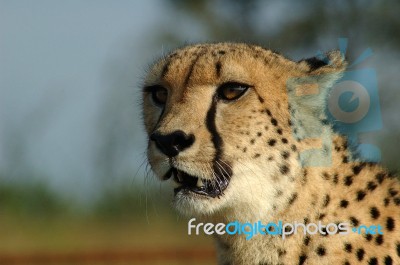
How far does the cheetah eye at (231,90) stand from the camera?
2.74 metres

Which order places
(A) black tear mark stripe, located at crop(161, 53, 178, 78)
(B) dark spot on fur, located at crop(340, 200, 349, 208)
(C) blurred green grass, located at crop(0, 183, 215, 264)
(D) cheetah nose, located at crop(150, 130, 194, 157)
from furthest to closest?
(C) blurred green grass, located at crop(0, 183, 215, 264)
(A) black tear mark stripe, located at crop(161, 53, 178, 78)
(B) dark spot on fur, located at crop(340, 200, 349, 208)
(D) cheetah nose, located at crop(150, 130, 194, 157)

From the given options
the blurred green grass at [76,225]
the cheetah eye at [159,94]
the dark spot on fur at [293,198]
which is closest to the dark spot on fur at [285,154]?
the dark spot on fur at [293,198]

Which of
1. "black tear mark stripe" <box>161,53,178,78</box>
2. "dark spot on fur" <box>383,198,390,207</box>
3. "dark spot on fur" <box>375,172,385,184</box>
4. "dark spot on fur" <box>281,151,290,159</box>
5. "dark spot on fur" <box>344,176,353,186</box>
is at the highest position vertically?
"black tear mark stripe" <box>161,53,178,78</box>

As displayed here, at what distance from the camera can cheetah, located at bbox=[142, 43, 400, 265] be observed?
104 inches

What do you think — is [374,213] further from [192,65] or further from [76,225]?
[76,225]

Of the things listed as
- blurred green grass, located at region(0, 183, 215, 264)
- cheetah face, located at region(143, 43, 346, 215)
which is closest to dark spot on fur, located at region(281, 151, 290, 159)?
cheetah face, located at region(143, 43, 346, 215)

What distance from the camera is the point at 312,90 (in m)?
2.79

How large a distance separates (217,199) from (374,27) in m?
6.75

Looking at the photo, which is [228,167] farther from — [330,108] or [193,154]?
[330,108]

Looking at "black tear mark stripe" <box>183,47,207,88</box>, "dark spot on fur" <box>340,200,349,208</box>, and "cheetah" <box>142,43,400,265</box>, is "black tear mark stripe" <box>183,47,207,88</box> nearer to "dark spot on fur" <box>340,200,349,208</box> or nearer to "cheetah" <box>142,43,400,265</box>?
"cheetah" <box>142,43,400,265</box>

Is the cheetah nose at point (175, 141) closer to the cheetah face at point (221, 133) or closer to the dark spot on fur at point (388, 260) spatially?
the cheetah face at point (221, 133)

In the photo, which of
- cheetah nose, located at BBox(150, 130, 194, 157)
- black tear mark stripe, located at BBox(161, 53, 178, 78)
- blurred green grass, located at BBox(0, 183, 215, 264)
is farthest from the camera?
blurred green grass, located at BBox(0, 183, 215, 264)

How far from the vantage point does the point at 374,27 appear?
9.09 meters

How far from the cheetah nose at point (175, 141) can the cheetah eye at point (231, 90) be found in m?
0.20
